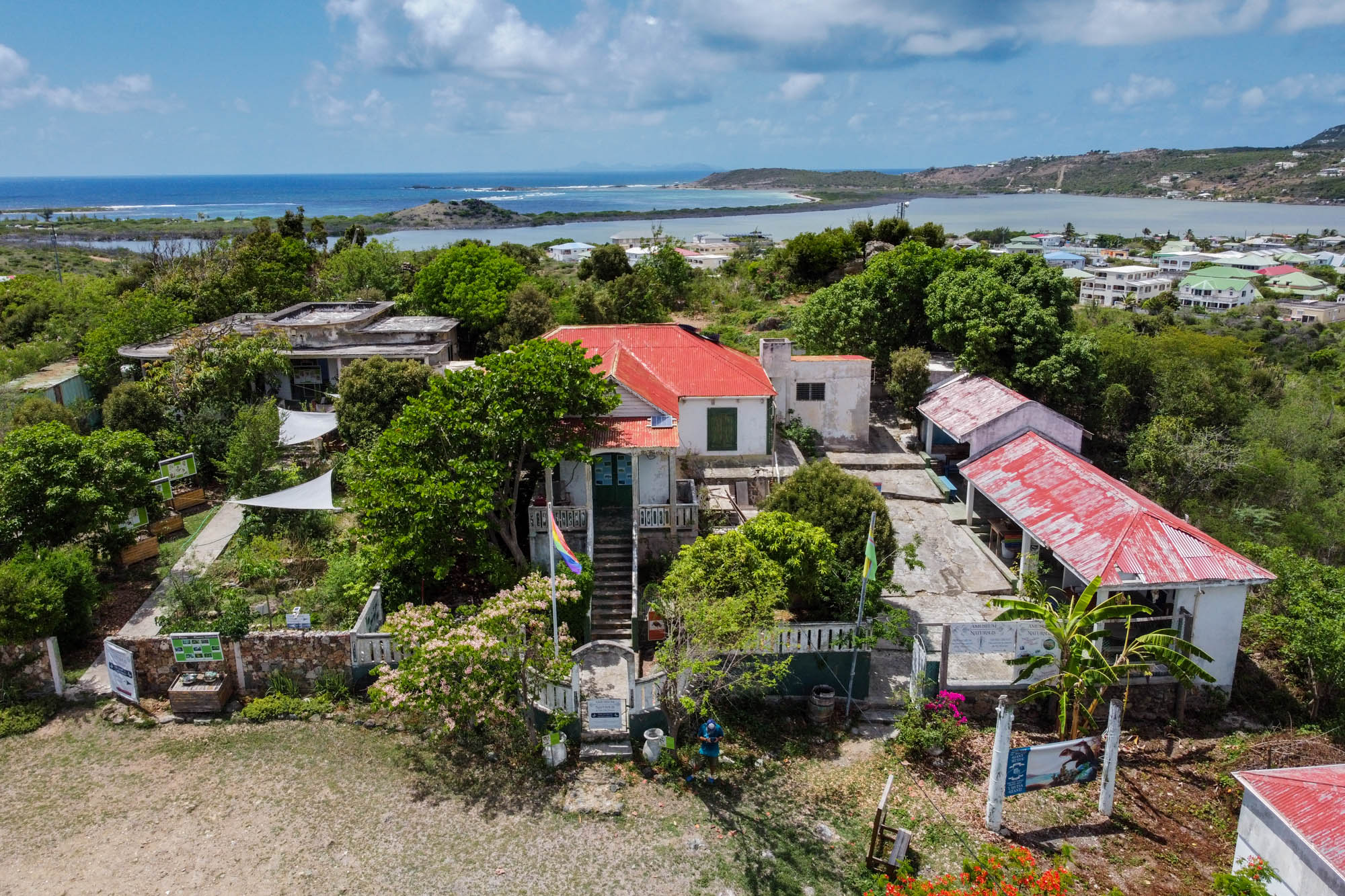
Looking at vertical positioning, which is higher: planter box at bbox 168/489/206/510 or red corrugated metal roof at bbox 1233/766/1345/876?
planter box at bbox 168/489/206/510

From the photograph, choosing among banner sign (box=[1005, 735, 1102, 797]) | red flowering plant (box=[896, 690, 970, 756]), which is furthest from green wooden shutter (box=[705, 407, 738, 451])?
banner sign (box=[1005, 735, 1102, 797])

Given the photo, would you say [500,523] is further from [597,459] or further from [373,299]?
[373,299]

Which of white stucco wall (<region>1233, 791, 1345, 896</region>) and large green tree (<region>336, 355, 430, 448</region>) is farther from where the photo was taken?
large green tree (<region>336, 355, 430, 448</region>)

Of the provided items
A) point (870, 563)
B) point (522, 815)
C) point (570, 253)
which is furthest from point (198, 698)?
point (570, 253)

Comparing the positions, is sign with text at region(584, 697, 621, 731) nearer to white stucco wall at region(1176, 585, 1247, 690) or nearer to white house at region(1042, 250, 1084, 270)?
white stucco wall at region(1176, 585, 1247, 690)

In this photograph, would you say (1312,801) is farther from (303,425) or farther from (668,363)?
(303,425)

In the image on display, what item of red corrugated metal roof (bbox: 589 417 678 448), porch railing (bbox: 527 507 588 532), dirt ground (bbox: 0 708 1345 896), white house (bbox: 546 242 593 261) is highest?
white house (bbox: 546 242 593 261)

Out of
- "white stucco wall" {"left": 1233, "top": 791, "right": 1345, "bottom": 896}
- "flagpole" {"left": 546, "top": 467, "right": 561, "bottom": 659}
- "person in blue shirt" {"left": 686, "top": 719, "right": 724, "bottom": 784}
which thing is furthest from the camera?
"flagpole" {"left": 546, "top": 467, "right": 561, "bottom": 659}

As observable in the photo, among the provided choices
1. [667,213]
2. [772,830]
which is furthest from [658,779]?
[667,213]
